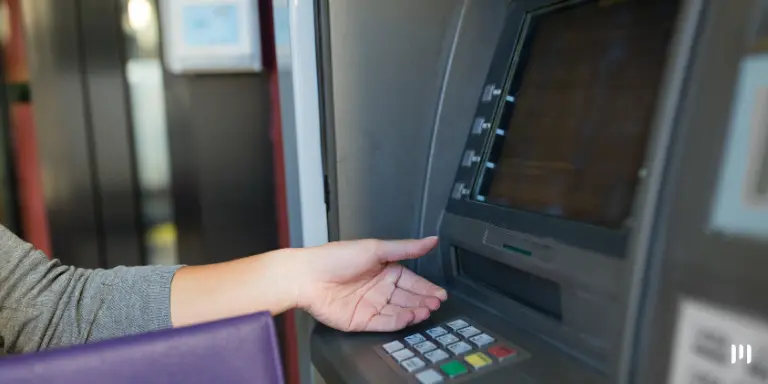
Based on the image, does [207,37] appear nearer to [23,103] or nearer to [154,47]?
[154,47]

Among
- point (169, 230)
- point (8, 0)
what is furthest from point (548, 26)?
point (8, 0)

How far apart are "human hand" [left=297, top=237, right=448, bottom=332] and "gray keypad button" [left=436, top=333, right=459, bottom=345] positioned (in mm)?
80

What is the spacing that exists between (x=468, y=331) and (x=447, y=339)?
4 centimetres

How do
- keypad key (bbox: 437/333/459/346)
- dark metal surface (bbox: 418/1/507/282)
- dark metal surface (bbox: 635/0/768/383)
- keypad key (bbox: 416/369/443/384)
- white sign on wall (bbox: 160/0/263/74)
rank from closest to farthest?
dark metal surface (bbox: 635/0/768/383)
keypad key (bbox: 416/369/443/384)
keypad key (bbox: 437/333/459/346)
dark metal surface (bbox: 418/1/507/282)
white sign on wall (bbox: 160/0/263/74)

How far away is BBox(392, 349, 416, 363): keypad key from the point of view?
73 cm

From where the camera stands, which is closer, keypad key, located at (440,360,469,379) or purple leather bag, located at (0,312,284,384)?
purple leather bag, located at (0,312,284,384)

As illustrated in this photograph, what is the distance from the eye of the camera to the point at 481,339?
760 mm

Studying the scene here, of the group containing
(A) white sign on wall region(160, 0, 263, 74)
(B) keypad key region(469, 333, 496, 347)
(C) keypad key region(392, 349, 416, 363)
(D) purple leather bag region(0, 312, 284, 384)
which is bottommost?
(C) keypad key region(392, 349, 416, 363)

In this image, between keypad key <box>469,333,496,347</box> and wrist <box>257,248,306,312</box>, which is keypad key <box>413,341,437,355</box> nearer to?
keypad key <box>469,333,496,347</box>

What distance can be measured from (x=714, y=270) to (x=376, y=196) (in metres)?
0.61

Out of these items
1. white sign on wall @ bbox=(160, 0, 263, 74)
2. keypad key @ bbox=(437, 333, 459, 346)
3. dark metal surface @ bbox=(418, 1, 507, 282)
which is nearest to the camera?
keypad key @ bbox=(437, 333, 459, 346)

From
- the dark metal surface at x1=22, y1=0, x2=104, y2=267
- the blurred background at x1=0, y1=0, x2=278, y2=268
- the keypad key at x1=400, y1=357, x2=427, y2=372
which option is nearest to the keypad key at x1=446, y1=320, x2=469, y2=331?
the keypad key at x1=400, y1=357, x2=427, y2=372

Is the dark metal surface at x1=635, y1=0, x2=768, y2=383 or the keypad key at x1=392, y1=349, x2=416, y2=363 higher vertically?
the dark metal surface at x1=635, y1=0, x2=768, y2=383

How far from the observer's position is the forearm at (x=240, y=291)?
2.97 feet
